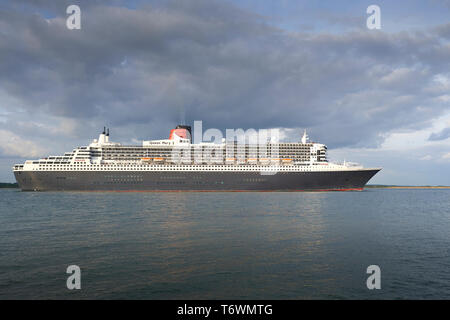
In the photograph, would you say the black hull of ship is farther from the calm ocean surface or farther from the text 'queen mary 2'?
the calm ocean surface

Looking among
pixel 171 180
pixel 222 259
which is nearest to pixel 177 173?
pixel 171 180

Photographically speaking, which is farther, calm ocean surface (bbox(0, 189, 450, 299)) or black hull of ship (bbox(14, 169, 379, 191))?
black hull of ship (bbox(14, 169, 379, 191))

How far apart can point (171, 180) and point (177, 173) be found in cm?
231

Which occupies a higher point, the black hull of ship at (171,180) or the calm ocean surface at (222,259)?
the black hull of ship at (171,180)

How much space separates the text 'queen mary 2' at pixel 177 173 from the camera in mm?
75125

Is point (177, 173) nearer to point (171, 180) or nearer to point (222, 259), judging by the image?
point (171, 180)

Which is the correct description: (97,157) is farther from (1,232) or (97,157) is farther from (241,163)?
(1,232)

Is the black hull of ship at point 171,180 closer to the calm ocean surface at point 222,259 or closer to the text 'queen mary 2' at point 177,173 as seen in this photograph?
the text 'queen mary 2' at point 177,173

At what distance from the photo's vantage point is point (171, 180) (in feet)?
247

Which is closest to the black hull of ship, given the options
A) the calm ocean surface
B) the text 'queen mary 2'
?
the text 'queen mary 2'

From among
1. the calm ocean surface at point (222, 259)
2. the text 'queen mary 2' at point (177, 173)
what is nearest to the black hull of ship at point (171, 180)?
the text 'queen mary 2' at point (177, 173)

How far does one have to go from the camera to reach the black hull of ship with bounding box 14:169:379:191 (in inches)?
2950

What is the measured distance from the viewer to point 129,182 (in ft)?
246

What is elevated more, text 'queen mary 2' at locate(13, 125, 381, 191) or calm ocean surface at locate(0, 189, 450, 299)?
text 'queen mary 2' at locate(13, 125, 381, 191)
